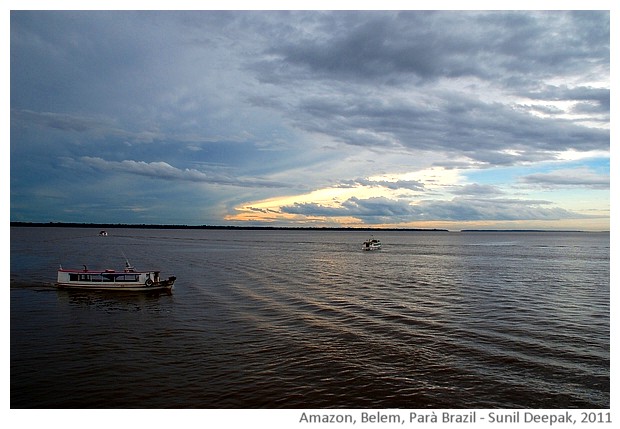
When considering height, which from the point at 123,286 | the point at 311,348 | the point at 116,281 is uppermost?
the point at 116,281

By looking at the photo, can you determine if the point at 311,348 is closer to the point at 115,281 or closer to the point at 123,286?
the point at 123,286

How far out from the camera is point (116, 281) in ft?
147

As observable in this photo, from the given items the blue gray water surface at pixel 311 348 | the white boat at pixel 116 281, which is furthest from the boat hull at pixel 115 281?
the blue gray water surface at pixel 311 348

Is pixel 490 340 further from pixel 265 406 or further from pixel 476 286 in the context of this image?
pixel 476 286

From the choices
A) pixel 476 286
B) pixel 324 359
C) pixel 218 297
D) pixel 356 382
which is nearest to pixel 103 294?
pixel 218 297

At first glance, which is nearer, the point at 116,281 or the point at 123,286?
the point at 123,286

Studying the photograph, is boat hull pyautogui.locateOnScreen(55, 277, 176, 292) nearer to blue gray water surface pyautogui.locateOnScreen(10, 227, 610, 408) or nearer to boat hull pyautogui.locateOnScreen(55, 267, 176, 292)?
boat hull pyautogui.locateOnScreen(55, 267, 176, 292)

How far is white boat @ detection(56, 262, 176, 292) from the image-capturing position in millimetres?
44219

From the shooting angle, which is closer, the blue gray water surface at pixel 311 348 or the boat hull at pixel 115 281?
the blue gray water surface at pixel 311 348

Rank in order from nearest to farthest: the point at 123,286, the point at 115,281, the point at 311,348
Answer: the point at 311,348, the point at 123,286, the point at 115,281

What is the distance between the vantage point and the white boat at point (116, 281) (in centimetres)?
4422

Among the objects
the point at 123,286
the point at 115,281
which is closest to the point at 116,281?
the point at 115,281

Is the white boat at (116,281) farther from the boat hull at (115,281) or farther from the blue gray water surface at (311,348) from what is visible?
the blue gray water surface at (311,348)

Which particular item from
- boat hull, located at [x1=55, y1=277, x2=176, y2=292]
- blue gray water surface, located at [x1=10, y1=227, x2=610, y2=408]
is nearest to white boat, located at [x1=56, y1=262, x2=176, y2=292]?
boat hull, located at [x1=55, y1=277, x2=176, y2=292]
